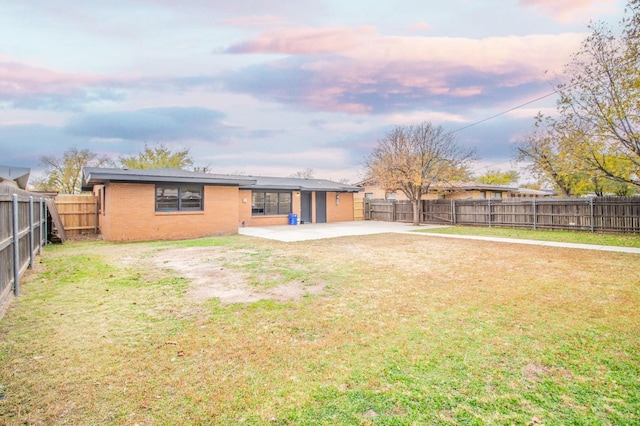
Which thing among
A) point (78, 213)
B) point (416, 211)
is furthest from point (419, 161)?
point (78, 213)

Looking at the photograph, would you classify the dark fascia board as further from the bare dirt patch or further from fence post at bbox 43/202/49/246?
the bare dirt patch

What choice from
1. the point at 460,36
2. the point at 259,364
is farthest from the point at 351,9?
the point at 259,364

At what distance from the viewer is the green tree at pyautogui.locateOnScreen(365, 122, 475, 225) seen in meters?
20.7

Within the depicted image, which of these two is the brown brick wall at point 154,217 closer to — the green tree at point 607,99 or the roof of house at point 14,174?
the roof of house at point 14,174

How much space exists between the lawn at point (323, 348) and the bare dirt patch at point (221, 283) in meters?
0.06

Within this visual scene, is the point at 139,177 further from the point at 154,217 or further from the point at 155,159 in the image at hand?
the point at 155,159

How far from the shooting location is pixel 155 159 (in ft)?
112

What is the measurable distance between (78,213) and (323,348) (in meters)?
17.2

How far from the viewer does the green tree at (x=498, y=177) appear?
42.4 meters

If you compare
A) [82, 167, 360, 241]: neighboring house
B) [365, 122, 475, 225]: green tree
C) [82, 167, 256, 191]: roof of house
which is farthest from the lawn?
[365, 122, 475, 225]: green tree

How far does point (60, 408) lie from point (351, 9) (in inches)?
522

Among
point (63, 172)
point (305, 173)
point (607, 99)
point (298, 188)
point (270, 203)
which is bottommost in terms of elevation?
point (270, 203)

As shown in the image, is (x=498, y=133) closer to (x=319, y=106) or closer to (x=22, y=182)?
(x=319, y=106)

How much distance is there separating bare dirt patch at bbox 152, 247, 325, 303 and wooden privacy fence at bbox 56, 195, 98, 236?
923cm
